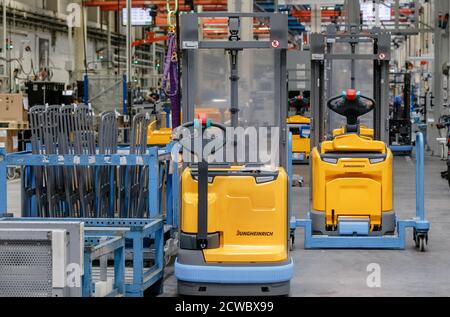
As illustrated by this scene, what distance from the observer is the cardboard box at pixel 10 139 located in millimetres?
14812

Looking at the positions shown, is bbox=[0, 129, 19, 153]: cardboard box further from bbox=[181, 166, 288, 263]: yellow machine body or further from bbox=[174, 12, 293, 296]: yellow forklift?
bbox=[181, 166, 288, 263]: yellow machine body

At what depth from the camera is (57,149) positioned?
7.55 metres

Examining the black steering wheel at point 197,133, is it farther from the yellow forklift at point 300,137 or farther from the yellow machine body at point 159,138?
the yellow forklift at point 300,137

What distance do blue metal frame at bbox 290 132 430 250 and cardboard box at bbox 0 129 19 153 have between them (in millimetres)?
7930

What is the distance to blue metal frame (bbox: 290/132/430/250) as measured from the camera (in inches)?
322

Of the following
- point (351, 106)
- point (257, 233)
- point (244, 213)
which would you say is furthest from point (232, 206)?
point (351, 106)

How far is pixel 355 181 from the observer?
8219mm

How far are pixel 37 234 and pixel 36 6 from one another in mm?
21268

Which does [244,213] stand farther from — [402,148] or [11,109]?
[402,148]

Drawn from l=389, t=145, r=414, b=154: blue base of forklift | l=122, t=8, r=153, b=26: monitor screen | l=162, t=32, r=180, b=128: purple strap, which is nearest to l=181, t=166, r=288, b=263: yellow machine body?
l=162, t=32, r=180, b=128: purple strap
